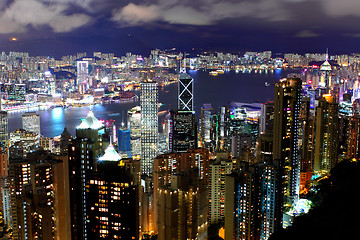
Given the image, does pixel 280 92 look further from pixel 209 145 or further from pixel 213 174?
pixel 209 145

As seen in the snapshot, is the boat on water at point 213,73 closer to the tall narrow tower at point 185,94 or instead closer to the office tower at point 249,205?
the tall narrow tower at point 185,94

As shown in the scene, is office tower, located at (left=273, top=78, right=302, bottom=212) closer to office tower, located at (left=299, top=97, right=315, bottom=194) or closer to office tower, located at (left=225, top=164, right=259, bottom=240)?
office tower, located at (left=299, top=97, right=315, bottom=194)

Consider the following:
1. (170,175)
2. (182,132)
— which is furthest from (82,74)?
(170,175)

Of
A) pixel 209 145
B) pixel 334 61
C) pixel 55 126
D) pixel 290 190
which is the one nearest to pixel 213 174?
pixel 290 190

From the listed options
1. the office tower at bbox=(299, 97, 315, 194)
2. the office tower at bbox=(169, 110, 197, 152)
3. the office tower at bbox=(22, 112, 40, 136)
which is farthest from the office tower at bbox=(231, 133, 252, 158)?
the office tower at bbox=(22, 112, 40, 136)

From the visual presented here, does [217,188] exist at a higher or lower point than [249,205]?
lower

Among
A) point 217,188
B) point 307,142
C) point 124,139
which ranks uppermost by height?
point 307,142

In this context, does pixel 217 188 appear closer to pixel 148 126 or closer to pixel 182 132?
pixel 182 132
